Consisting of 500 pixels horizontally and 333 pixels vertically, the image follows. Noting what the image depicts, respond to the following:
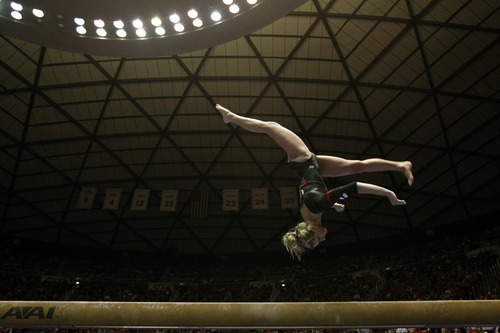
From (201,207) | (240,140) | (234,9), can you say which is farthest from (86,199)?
(234,9)

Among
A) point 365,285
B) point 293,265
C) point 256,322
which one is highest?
point 293,265

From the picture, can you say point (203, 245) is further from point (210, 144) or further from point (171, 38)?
point (171, 38)

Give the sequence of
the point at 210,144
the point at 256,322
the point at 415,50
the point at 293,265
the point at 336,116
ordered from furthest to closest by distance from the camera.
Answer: the point at 293,265, the point at 210,144, the point at 336,116, the point at 415,50, the point at 256,322

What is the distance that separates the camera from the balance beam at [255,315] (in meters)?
3.80

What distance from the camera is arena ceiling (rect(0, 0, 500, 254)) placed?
16.6m

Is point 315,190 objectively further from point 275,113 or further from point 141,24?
point 275,113

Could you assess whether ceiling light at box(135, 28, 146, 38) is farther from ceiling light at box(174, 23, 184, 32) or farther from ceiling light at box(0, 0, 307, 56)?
ceiling light at box(174, 23, 184, 32)

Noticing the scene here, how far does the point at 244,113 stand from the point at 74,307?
56.1 ft

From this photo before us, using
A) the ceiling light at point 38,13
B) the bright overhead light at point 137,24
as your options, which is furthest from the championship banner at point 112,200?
the bright overhead light at point 137,24

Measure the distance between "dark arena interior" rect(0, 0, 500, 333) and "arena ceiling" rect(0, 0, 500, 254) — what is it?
89 mm

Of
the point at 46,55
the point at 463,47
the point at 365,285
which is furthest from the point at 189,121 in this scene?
the point at 365,285

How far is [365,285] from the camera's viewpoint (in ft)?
82.6

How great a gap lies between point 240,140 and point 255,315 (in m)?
18.2

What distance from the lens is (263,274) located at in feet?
101
